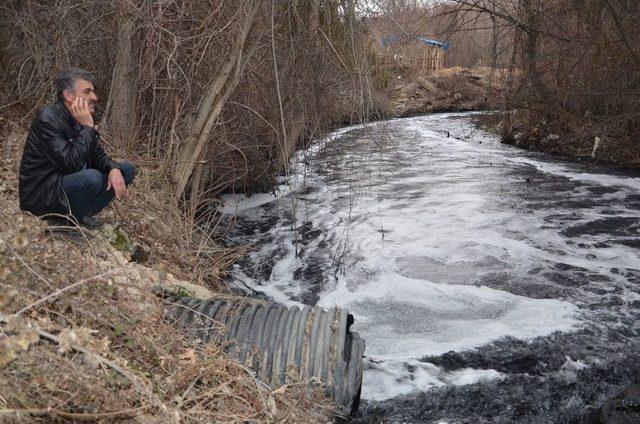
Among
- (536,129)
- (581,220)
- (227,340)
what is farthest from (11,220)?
(536,129)

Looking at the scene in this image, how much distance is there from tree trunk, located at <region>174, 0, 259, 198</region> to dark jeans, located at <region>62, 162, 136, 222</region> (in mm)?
2581

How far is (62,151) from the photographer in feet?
15.1

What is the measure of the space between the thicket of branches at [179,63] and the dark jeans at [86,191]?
2485 millimetres

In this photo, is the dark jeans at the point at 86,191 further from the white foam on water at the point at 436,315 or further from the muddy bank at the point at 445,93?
the muddy bank at the point at 445,93

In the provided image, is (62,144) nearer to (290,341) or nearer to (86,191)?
(86,191)

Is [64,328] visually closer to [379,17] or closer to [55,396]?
[55,396]

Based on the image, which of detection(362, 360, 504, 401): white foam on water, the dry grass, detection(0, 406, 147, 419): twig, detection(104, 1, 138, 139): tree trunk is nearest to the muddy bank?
detection(104, 1, 138, 139): tree trunk

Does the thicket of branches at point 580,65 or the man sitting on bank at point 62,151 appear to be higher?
the thicket of branches at point 580,65

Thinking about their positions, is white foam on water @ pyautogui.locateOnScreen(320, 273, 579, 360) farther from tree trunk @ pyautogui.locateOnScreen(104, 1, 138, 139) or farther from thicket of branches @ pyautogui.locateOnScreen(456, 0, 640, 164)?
thicket of branches @ pyautogui.locateOnScreen(456, 0, 640, 164)

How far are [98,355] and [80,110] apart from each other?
2.18m

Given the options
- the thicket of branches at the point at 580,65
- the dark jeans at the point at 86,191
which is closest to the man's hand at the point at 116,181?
the dark jeans at the point at 86,191

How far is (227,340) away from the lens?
4.26m

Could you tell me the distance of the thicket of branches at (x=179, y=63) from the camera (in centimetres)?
750

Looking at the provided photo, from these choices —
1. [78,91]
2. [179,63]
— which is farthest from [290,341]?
[179,63]
